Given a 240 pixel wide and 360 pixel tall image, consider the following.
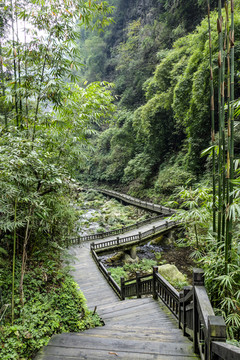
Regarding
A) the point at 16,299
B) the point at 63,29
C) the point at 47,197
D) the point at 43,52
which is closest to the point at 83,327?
the point at 16,299

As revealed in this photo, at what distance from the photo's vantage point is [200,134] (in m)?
13.5

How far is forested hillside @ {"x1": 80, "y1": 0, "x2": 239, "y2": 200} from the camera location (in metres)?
12.6

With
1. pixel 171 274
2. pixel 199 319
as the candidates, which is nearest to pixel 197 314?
pixel 199 319

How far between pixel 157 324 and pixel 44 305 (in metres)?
1.91

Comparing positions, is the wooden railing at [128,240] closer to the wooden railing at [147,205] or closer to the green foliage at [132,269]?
the green foliage at [132,269]

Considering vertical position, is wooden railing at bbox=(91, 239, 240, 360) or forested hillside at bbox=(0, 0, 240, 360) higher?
forested hillside at bbox=(0, 0, 240, 360)

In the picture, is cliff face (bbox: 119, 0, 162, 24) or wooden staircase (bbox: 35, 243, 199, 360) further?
cliff face (bbox: 119, 0, 162, 24)

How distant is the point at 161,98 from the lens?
16.5 metres

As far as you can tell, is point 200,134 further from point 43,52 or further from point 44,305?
point 44,305

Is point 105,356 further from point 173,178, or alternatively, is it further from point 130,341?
point 173,178

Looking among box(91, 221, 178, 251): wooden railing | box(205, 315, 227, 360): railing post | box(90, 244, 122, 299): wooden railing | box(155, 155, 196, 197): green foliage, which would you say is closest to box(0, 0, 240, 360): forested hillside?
box(205, 315, 227, 360): railing post

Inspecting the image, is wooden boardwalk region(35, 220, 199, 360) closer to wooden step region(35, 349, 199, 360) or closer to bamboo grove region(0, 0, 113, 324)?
wooden step region(35, 349, 199, 360)

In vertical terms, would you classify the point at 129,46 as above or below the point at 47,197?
above

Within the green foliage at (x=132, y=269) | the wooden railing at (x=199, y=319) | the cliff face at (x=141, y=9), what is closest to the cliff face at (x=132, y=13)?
the cliff face at (x=141, y=9)
